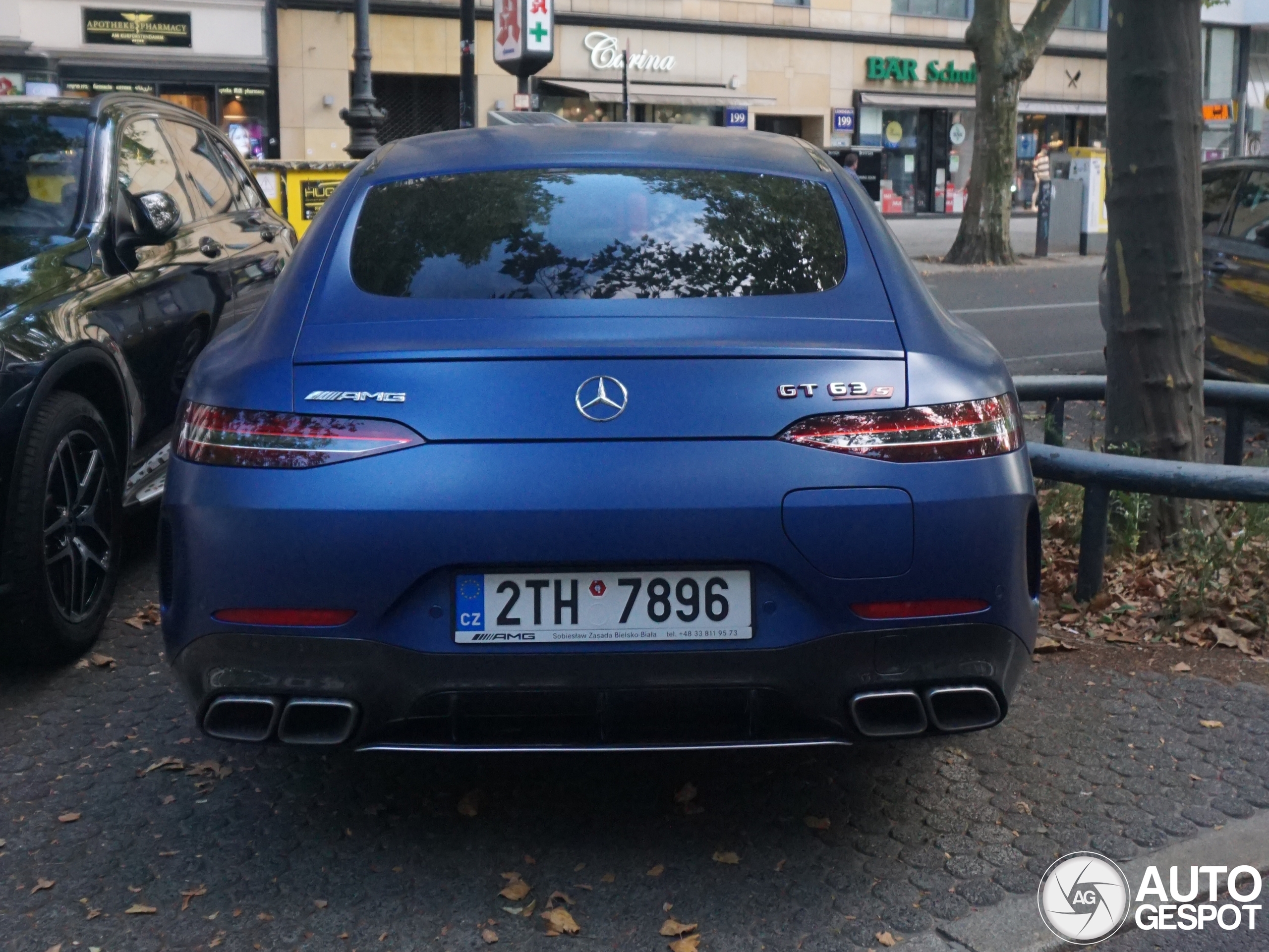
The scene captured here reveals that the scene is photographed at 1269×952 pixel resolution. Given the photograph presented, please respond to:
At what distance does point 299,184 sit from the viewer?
14344 mm

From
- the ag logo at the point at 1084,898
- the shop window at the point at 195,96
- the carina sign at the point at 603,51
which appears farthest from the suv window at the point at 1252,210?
the carina sign at the point at 603,51

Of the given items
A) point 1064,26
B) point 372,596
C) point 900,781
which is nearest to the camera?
point 372,596

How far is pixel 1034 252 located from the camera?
27641 millimetres

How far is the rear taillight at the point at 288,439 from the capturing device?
292 centimetres

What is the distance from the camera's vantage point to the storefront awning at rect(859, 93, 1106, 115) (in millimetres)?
39156

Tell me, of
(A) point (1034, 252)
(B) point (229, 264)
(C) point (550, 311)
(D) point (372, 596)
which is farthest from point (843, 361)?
(A) point (1034, 252)

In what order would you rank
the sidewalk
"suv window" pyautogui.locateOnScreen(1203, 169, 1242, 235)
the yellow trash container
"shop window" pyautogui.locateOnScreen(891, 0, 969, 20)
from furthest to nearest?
"shop window" pyautogui.locateOnScreen(891, 0, 969, 20), the sidewalk, the yellow trash container, "suv window" pyautogui.locateOnScreen(1203, 169, 1242, 235)

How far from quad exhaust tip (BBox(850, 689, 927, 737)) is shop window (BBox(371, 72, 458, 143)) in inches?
1269

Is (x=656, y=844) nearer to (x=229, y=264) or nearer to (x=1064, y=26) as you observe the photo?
(x=229, y=264)

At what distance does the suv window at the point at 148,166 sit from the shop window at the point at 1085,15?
40.7m

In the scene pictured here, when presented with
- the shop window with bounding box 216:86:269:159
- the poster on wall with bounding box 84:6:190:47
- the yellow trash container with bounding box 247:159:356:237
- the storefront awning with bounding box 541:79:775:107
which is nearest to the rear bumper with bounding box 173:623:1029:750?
the yellow trash container with bounding box 247:159:356:237

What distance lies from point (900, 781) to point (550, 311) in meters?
1.50

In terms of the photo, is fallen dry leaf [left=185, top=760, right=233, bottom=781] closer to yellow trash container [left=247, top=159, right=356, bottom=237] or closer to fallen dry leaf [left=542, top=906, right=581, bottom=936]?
fallen dry leaf [left=542, top=906, right=581, bottom=936]

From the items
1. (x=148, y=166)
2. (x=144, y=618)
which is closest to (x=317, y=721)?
(x=144, y=618)
